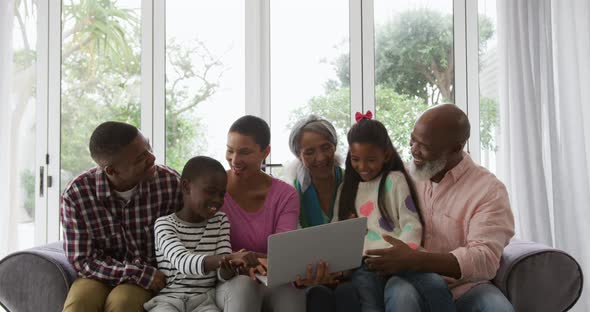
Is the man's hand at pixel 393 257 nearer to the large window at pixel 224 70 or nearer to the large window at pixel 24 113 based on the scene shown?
the large window at pixel 224 70

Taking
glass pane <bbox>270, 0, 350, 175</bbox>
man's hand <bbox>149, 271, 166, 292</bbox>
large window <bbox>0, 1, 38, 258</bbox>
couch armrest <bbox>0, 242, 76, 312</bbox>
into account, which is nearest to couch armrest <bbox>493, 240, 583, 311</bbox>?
man's hand <bbox>149, 271, 166, 292</bbox>

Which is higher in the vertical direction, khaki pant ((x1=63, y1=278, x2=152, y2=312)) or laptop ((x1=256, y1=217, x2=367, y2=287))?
laptop ((x1=256, y1=217, x2=367, y2=287))

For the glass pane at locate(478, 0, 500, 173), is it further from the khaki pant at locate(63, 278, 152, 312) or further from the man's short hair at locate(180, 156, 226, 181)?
the khaki pant at locate(63, 278, 152, 312)

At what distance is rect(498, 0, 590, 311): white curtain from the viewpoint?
3072 millimetres

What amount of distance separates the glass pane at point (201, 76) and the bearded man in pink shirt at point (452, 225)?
199cm

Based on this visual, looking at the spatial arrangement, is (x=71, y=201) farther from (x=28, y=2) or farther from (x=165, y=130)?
(x=28, y=2)

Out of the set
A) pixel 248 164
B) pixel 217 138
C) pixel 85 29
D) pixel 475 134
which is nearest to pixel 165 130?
pixel 217 138

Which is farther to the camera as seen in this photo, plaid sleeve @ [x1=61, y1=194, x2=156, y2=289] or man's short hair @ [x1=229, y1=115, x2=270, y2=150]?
man's short hair @ [x1=229, y1=115, x2=270, y2=150]

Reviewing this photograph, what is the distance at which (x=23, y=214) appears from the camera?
11.9 feet

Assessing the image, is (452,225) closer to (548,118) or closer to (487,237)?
(487,237)

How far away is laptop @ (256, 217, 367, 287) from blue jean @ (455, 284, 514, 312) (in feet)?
1.23

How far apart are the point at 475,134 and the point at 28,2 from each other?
312 centimetres

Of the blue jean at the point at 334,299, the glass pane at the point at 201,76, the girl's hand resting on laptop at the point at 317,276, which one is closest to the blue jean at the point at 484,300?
the blue jean at the point at 334,299

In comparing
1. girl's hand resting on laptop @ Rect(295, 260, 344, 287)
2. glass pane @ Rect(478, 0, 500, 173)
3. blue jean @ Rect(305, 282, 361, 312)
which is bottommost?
blue jean @ Rect(305, 282, 361, 312)
